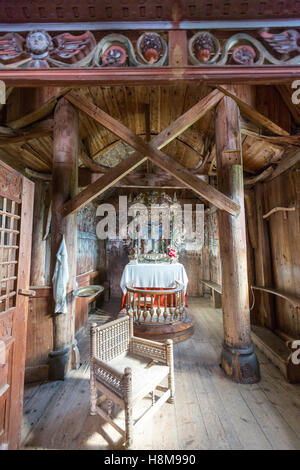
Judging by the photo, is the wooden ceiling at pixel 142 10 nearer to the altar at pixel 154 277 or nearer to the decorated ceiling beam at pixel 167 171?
the decorated ceiling beam at pixel 167 171

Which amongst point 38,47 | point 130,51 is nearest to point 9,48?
point 38,47

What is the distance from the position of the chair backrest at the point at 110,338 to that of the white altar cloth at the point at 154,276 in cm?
219

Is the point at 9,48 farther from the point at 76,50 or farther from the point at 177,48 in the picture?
the point at 177,48

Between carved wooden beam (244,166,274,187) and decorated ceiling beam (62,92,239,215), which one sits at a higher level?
carved wooden beam (244,166,274,187)

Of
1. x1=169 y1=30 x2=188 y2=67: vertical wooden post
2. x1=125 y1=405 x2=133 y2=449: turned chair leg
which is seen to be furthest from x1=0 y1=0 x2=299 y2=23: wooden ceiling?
x1=125 y1=405 x2=133 y2=449: turned chair leg

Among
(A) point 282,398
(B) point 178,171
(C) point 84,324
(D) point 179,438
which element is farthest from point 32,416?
(B) point 178,171

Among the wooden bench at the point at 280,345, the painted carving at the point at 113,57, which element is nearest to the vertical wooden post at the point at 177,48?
the painted carving at the point at 113,57

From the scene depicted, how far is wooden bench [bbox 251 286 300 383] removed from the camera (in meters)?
2.50

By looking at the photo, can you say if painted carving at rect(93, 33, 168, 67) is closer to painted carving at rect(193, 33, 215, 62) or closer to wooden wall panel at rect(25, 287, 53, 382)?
painted carving at rect(193, 33, 215, 62)

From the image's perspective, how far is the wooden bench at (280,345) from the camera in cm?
250

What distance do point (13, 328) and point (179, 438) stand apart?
159 centimetres

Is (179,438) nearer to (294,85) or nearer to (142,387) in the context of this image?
(142,387)

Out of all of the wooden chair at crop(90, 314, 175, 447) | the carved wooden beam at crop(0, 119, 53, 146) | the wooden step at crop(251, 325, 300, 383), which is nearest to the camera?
the wooden chair at crop(90, 314, 175, 447)

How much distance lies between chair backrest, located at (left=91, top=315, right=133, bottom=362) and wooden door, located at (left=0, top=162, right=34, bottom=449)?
2.01ft
